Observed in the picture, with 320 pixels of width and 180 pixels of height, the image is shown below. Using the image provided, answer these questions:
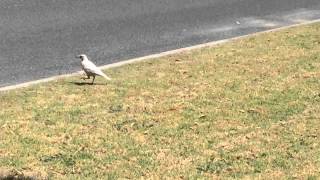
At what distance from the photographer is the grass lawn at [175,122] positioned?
4.85 meters

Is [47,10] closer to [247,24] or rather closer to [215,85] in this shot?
[247,24]

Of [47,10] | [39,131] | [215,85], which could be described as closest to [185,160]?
[39,131]

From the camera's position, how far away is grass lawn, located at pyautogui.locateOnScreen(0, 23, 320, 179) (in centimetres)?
485

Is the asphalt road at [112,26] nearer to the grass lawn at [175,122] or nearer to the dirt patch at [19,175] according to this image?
the grass lawn at [175,122]

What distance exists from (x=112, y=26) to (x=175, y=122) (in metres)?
4.80

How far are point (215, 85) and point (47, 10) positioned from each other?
5.35 m

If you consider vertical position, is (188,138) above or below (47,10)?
below

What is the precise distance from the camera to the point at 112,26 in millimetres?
10305

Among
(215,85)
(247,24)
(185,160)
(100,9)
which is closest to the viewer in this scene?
(185,160)

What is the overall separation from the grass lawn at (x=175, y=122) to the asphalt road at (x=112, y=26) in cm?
89

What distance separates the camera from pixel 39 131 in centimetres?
554

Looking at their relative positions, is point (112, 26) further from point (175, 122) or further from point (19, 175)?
point (19, 175)

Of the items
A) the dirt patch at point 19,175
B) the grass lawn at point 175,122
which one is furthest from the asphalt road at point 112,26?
the dirt patch at point 19,175

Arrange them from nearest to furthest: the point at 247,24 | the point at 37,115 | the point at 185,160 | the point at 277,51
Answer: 1. the point at 185,160
2. the point at 37,115
3. the point at 277,51
4. the point at 247,24
